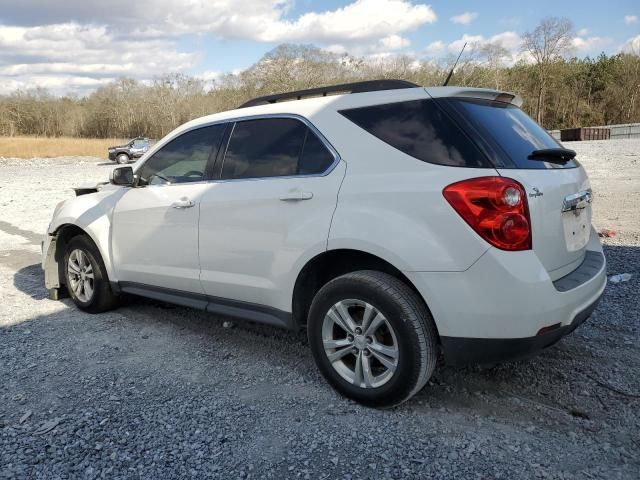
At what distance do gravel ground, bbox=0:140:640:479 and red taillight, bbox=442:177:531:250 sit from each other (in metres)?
1.04

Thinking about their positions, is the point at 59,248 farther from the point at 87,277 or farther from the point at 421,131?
the point at 421,131

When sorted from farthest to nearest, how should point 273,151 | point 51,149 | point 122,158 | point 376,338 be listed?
point 51,149
point 122,158
point 273,151
point 376,338

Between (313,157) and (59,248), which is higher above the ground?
(313,157)

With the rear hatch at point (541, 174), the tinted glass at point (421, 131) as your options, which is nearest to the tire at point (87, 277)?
the tinted glass at point (421, 131)

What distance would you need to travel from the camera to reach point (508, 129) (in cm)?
293

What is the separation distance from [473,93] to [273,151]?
1.29m

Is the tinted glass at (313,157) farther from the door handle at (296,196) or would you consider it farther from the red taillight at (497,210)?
the red taillight at (497,210)

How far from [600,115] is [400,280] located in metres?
65.2

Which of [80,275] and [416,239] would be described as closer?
Answer: [416,239]

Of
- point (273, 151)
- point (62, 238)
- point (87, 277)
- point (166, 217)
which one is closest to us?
point (273, 151)

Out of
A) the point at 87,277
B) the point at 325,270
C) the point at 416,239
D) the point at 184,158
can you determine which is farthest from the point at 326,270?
the point at 87,277

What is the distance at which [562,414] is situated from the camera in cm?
288

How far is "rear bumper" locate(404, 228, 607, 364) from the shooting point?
249 centimetres

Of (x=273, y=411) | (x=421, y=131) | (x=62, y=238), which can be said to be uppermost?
(x=421, y=131)
